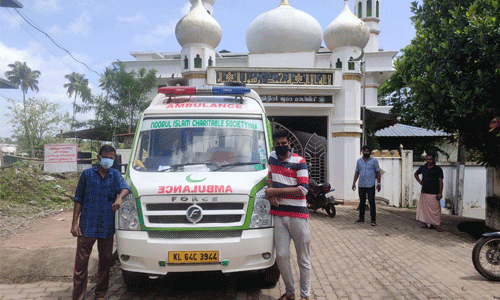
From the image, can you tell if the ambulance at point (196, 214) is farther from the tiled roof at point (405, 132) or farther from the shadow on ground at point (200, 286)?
the tiled roof at point (405, 132)

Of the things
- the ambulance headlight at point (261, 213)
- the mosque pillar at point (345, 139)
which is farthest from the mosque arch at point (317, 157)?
the ambulance headlight at point (261, 213)

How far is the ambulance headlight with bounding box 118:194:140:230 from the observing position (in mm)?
3969

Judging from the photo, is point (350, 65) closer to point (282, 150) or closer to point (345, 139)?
Answer: point (345, 139)

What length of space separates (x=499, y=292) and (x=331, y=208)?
5695mm

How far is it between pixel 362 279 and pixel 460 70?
17.2 ft

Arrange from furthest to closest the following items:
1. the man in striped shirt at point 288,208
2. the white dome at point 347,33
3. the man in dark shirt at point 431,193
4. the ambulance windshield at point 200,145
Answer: the white dome at point 347,33 < the man in dark shirt at point 431,193 < the ambulance windshield at point 200,145 < the man in striped shirt at point 288,208

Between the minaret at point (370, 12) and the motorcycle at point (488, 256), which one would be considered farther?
the minaret at point (370, 12)

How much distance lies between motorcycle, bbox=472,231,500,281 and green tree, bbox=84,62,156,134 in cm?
1601

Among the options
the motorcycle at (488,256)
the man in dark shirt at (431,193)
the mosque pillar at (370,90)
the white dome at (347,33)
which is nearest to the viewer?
the motorcycle at (488,256)

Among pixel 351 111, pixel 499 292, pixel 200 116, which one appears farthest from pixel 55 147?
pixel 499 292

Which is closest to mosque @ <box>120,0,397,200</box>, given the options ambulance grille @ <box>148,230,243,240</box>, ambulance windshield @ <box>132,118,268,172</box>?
ambulance windshield @ <box>132,118,268,172</box>

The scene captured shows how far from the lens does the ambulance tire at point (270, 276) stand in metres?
4.45

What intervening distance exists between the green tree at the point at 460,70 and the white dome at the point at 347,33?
194 inches

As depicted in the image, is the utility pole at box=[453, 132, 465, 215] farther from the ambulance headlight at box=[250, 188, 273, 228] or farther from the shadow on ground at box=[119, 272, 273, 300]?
the ambulance headlight at box=[250, 188, 273, 228]
